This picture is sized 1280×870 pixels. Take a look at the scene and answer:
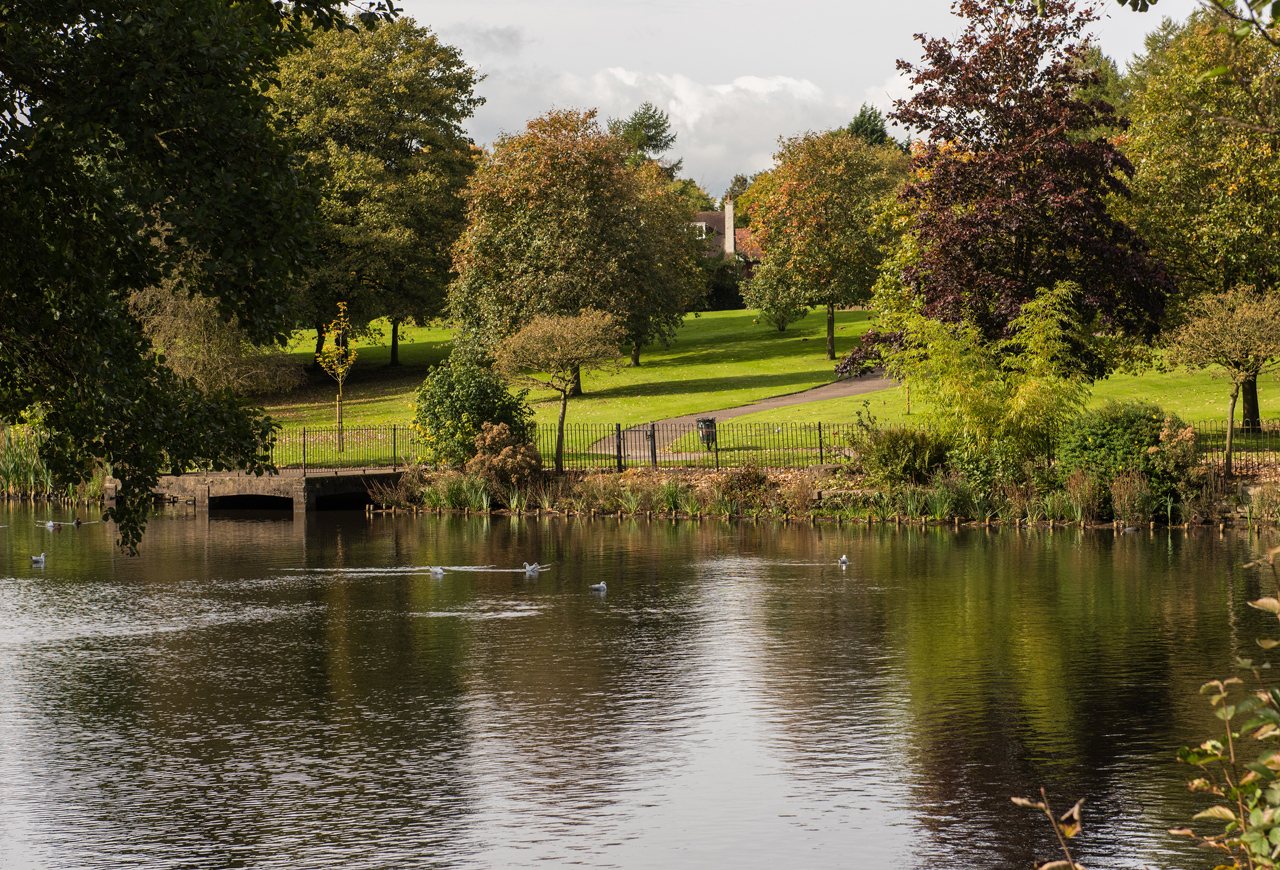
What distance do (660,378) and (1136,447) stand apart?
1389 inches

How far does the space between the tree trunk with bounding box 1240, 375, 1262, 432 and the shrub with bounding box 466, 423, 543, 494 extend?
2023 cm

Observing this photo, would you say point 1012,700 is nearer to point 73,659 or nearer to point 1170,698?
point 1170,698

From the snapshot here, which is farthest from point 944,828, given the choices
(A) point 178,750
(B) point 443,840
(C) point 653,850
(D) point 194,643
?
(D) point 194,643

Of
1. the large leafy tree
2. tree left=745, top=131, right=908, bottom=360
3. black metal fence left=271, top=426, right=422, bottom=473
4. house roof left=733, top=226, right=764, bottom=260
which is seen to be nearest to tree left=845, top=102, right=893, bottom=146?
house roof left=733, top=226, right=764, bottom=260

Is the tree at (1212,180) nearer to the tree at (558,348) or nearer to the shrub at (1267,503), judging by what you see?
the shrub at (1267,503)

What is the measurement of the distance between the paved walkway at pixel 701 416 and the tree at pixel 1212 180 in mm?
8871

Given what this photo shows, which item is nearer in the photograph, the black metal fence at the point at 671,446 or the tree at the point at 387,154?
the black metal fence at the point at 671,446

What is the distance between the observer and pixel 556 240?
6450 cm

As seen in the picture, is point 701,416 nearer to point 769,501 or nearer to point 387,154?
point 769,501

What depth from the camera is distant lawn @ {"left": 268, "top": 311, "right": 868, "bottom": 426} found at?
62000mm

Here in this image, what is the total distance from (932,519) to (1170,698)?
67.9 feet

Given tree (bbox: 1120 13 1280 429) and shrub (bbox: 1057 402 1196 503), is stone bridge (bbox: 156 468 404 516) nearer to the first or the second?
shrub (bbox: 1057 402 1196 503)

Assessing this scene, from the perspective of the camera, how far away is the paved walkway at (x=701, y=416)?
5006 centimetres

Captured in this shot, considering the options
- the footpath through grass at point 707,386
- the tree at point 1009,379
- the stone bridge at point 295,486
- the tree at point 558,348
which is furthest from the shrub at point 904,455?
Result: the stone bridge at point 295,486
